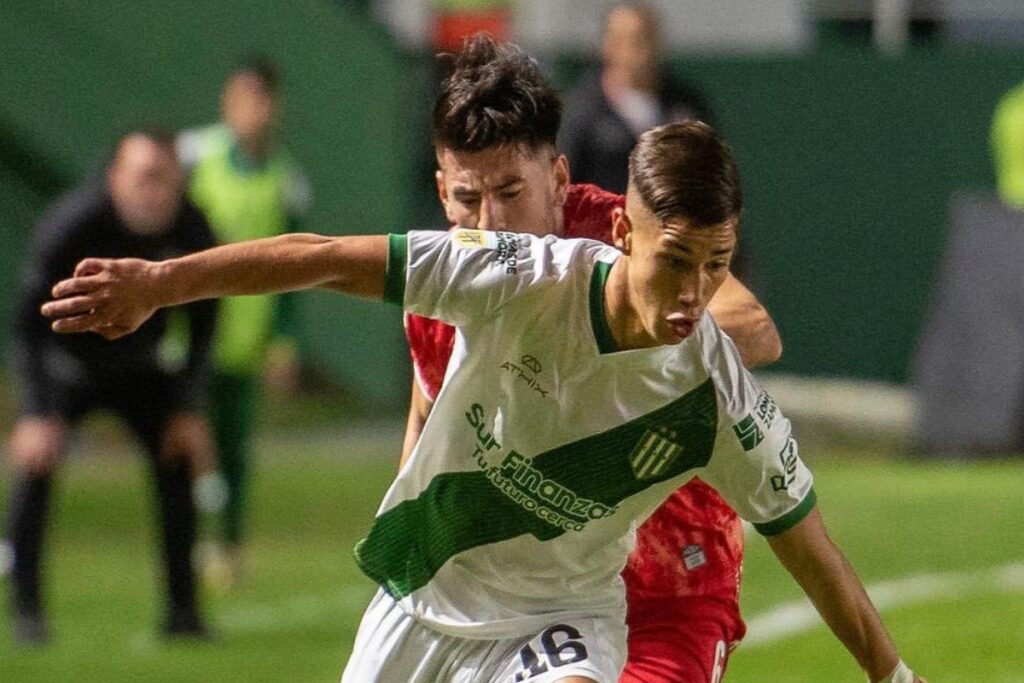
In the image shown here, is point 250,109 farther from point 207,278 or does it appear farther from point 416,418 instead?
point 207,278

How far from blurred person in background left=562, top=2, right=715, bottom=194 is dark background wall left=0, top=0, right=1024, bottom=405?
604 centimetres

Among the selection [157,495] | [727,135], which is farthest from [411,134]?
[157,495]

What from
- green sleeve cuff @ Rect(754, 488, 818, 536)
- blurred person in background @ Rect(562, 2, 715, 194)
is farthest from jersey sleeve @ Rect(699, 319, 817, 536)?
blurred person in background @ Rect(562, 2, 715, 194)

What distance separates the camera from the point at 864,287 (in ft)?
58.7

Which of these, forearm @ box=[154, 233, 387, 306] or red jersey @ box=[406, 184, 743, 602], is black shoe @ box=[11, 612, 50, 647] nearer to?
red jersey @ box=[406, 184, 743, 602]

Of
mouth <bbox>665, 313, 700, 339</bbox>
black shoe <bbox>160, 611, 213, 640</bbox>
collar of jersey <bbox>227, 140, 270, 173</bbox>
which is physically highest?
mouth <bbox>665, 313, 700, 339</bbox>

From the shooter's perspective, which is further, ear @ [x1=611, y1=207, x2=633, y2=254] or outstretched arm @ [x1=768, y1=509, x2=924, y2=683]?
outstretched arm @ [x1=768, y1=509, x2=924, y2=683]

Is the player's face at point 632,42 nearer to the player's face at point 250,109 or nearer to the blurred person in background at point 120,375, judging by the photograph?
the player's face at point 250,109

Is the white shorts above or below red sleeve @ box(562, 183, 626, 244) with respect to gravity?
below

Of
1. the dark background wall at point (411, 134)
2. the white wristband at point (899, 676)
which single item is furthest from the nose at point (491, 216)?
the dark background wall at point (411, 134)

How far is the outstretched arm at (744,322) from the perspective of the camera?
17.5ft

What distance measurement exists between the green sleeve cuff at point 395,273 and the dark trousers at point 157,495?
5579 millimetres

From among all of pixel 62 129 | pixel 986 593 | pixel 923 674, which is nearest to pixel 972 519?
pixel 986 593

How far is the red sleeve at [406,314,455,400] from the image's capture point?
5133 mm
